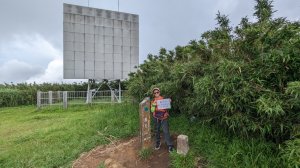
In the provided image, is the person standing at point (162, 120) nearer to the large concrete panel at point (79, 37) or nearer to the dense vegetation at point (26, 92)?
the large concrete panel at point (79, 37)

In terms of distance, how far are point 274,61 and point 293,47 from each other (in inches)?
10.7

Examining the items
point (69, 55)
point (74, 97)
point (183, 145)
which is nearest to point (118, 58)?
point (69, 55)

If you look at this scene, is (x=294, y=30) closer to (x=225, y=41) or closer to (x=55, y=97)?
(x=225, y=41)

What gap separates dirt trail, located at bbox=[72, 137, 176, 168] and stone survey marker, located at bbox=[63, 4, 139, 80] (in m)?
8.95

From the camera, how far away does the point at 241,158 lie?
3.71 m

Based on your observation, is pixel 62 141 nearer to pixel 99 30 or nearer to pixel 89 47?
pixel 89 47

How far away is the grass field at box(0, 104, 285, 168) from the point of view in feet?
12.1

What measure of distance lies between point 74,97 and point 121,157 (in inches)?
424

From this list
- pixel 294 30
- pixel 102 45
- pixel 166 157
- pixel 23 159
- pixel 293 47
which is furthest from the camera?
pixel 102 45

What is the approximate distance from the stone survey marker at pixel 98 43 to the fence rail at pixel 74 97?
3.10ft

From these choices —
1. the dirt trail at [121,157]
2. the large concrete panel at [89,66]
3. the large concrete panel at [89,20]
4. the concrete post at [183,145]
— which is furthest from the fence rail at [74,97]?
the concrete post at [183,145]

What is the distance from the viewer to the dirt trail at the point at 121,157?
14.3ft

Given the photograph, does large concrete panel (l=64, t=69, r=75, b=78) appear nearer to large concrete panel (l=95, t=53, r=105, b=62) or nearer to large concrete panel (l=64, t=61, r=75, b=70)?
large concrete panel (l=64, t=61, r=75, b=70)

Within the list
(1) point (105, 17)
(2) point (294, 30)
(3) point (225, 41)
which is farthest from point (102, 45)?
(2) point (294, 30)
